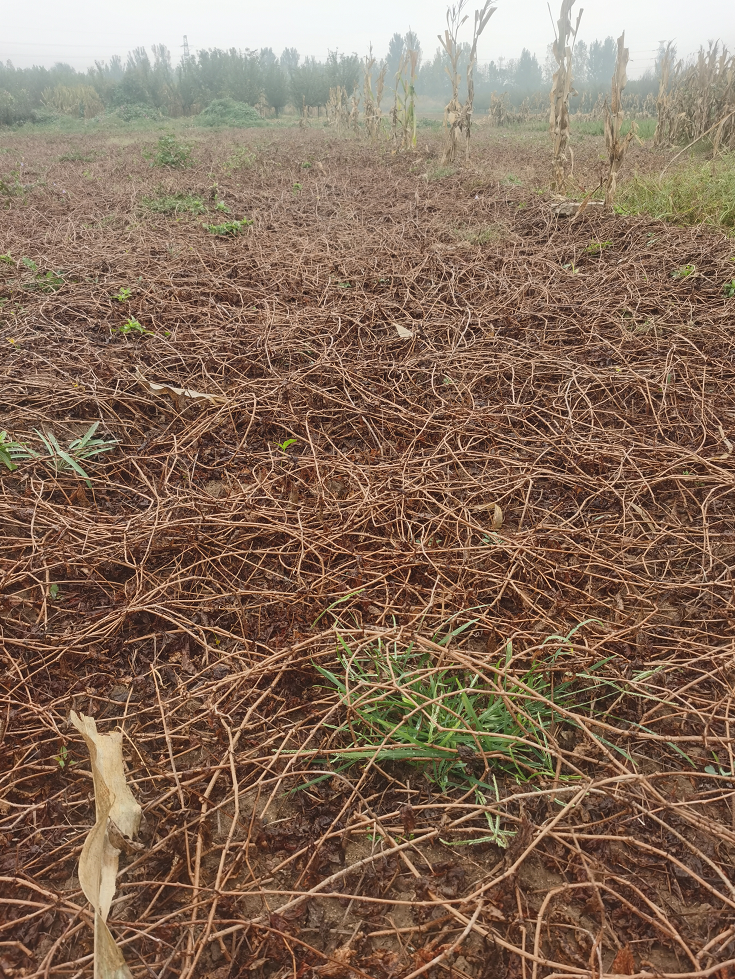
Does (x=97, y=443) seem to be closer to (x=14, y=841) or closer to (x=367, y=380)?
(x=367, y=380)

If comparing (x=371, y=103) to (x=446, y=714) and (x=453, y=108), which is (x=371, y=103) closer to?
(x=453, y=108)

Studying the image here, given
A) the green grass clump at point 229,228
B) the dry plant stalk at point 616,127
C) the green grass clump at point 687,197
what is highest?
the dry plant stalk at point 616,127

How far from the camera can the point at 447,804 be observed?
122 centimetres

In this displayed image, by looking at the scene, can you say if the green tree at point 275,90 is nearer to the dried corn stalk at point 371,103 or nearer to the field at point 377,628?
the dried corn stalk at point 371,103

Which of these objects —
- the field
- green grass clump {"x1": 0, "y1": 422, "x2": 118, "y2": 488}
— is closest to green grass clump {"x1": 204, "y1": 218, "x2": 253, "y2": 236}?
the field

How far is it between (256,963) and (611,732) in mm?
963

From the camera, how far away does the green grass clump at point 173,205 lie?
642cm

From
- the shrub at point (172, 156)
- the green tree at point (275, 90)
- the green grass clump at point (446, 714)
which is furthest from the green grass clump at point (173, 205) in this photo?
the green tree at point (275, 90)

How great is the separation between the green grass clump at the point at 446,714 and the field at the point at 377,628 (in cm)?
1

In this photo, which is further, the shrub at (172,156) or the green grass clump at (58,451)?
the shrub at (172,156)

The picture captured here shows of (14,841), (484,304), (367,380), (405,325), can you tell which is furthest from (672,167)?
(14,841)

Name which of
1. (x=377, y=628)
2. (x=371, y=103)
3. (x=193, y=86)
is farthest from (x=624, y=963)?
(x=193, y=86)

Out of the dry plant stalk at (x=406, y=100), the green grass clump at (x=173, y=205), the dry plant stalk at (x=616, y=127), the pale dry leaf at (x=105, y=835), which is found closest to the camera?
the pale dry leaf at (x=105, y=835)

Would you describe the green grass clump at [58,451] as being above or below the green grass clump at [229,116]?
below
